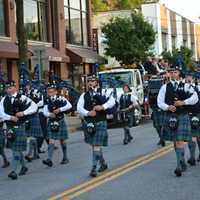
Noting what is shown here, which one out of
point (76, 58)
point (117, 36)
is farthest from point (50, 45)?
point (117, 36)

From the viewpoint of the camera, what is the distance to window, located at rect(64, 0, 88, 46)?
36.9 m

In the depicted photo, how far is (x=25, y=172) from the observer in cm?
1201

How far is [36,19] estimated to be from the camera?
33.0 meters

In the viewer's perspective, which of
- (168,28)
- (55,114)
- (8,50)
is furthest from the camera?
(168,28)

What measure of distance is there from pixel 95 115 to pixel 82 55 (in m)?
24.7

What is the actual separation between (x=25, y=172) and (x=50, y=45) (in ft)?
72.9

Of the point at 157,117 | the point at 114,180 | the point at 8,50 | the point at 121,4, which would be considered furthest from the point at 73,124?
the point at 121,4

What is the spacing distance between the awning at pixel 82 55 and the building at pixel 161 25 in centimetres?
893

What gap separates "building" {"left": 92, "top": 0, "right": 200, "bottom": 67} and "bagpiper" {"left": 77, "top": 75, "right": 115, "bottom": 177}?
36.3 m

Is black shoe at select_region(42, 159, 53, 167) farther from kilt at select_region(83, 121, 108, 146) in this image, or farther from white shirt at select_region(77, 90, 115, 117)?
white shirt at select_region(77, 90, 115, 117)

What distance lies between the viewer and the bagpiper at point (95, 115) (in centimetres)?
1113

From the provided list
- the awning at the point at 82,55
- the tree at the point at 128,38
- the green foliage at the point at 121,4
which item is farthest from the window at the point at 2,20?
the green foliage at the point at 121,4

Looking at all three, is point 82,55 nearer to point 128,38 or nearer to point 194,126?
point 128,38

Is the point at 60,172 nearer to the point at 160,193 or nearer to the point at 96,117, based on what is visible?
the point at 96,117
